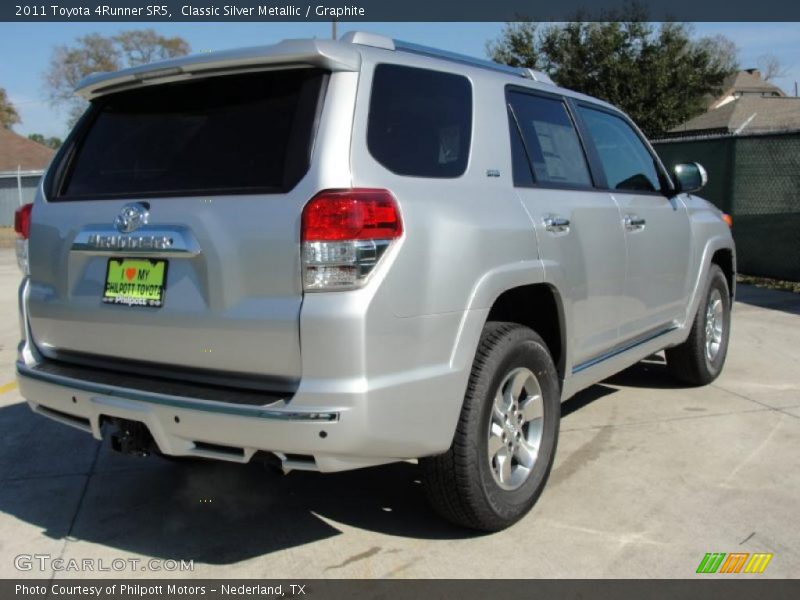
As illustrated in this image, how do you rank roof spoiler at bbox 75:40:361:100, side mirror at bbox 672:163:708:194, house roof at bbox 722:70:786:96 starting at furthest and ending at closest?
house roof at bbox 722:70:786:96 < side mirror at bbox 672:163:708:194 < roof spoiler at bbox 75:40:361:100

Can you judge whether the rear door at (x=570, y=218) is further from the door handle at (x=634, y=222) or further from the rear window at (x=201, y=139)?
the rear window at (x=201, y=139)

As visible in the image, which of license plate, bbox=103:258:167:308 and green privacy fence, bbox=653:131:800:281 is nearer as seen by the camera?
license plate, bbox=103:258:167:308

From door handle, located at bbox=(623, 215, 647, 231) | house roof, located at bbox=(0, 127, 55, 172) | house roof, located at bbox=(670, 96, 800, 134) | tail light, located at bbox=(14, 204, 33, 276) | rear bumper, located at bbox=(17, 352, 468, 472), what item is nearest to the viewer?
rear bumper, located at bbox=(17, 352, 468, 472)

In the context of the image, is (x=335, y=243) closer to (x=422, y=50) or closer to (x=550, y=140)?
(x=422, y=50)

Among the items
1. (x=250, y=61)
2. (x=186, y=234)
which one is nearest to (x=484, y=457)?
(x=186, y=234)

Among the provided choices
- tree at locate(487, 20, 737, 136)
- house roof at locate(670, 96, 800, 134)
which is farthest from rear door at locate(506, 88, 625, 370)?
house roof at locate(670, 96, 800, 134)

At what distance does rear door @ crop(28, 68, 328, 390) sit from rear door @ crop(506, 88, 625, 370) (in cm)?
122

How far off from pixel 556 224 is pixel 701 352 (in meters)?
2.43

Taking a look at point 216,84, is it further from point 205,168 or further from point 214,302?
point 214,302

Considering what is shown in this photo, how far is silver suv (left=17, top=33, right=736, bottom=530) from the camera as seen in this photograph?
273 centimetres

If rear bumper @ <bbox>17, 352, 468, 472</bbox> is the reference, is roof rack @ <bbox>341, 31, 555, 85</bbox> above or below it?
above

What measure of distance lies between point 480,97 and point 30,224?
2.04m

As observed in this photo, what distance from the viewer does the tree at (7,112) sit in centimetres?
6368
